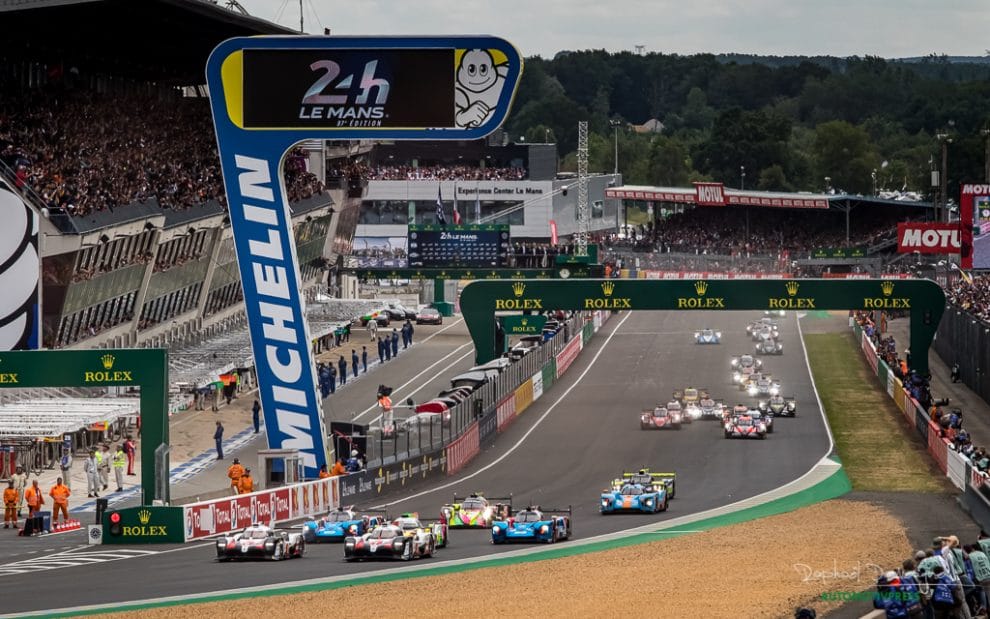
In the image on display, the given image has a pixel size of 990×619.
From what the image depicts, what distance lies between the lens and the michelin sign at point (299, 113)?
42.9 m

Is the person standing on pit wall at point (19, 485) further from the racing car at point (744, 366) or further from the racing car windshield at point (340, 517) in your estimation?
the racing car at point (744, 366)

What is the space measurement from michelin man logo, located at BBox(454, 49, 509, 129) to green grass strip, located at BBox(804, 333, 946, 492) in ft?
48.9

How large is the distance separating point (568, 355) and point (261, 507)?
4670cm

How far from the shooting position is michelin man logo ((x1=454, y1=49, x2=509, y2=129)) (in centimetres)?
4309

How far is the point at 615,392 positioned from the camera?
245 feet

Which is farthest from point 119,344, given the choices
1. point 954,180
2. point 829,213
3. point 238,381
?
point 954,180

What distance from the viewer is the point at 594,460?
181 feet

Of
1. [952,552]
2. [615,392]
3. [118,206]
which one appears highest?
[118,206]

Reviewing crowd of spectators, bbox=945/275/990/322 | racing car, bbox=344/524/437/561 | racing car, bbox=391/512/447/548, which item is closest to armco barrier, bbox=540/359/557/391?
crowd of spectators, bbox=945/275/990/322

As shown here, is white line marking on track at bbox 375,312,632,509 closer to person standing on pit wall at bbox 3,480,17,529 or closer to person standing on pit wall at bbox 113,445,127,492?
person standing on pit wall at bbox 113,445,127,492

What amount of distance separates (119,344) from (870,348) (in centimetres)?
3887

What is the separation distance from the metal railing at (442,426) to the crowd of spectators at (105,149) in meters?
14.0

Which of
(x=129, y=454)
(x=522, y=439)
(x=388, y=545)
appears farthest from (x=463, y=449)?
(x=388, y=545)

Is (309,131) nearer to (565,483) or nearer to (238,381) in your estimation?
(565,483)
